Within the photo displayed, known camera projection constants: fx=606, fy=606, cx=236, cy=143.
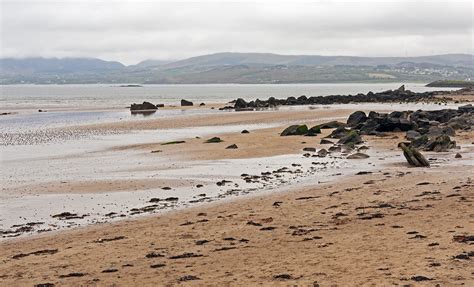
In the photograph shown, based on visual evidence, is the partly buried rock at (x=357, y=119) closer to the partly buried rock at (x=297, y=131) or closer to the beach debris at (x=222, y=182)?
the partly buried rock at (x=297, y=131)

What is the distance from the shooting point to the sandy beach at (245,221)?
34.1 feet

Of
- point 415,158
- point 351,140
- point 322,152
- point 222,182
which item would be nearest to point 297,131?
point 351,140

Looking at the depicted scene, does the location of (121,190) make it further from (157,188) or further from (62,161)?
(62,161)

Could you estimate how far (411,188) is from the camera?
1841cm

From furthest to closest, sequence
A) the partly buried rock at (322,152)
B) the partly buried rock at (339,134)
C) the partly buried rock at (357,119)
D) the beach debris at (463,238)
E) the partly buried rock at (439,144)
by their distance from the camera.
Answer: the partly buried rock at (357,119), the partly buried rock at (339,134), the partly buried rock at (439,144), the partly buried rock at (322,152), the beach debris at (463,238)

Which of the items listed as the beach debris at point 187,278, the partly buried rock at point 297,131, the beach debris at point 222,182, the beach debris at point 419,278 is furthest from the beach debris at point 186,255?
the partly buried rock at point 297,131

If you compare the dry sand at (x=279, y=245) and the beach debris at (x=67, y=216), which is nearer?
the dry sand at (x=279, y=245)

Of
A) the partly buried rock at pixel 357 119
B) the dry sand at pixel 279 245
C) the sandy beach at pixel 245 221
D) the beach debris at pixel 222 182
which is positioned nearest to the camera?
the dry sand at pixel 279 245

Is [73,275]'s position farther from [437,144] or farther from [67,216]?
[437,144]

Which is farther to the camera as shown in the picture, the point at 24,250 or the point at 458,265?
the point at 24,250

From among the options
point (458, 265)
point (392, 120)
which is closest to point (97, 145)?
point (392, 120)

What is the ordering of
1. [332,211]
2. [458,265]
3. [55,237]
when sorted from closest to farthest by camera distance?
[458,265] < [55,237] < [332,211]

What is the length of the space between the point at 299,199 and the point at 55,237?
7.04 meters

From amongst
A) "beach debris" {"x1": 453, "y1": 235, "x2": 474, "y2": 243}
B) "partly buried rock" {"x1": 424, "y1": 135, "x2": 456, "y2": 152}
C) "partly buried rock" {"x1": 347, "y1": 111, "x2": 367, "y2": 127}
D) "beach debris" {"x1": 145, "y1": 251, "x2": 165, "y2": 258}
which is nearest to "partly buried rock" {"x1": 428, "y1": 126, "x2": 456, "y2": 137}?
"partly buried rock" {"x1": 424, "y1": 135, "x2": 456, "y2": 152}
